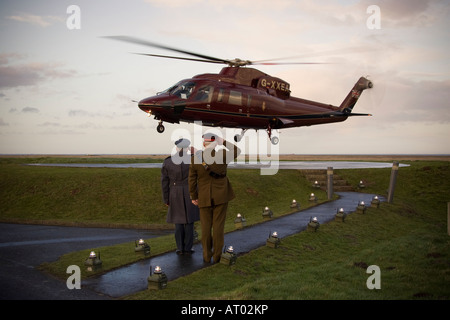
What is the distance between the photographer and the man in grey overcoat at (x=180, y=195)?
9.52m

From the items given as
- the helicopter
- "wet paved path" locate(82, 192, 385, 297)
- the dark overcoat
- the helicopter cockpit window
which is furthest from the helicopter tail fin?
the dark overcoat

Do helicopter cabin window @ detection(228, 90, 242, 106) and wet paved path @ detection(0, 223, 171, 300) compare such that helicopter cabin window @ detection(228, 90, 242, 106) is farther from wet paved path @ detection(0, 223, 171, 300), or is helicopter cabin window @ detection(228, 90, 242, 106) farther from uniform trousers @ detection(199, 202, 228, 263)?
uniform trousers @ detection(199, 202, 228, 263)

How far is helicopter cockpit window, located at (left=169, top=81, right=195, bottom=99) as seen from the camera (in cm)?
1762

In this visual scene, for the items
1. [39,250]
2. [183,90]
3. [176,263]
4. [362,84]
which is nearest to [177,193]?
[176,263]

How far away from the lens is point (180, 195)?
31.8 ft

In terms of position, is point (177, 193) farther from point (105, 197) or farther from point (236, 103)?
point (105, 197)

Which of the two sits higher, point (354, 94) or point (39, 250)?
point (354, 94)

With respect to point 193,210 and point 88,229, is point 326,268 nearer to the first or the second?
point 193,210

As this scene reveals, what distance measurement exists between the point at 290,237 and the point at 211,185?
447cm

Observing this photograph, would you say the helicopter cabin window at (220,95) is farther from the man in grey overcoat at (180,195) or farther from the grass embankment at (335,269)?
the man in grey overcoat at (180,195)

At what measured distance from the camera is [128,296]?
23.2 ft

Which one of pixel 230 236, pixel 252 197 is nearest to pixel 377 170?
Answer: pixel 252 197

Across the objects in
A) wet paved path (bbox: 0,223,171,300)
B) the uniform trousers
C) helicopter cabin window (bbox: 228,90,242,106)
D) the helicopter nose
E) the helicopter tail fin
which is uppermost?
the helicopter tail fin

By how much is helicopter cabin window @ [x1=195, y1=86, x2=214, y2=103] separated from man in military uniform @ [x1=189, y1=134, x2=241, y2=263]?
375 inches
